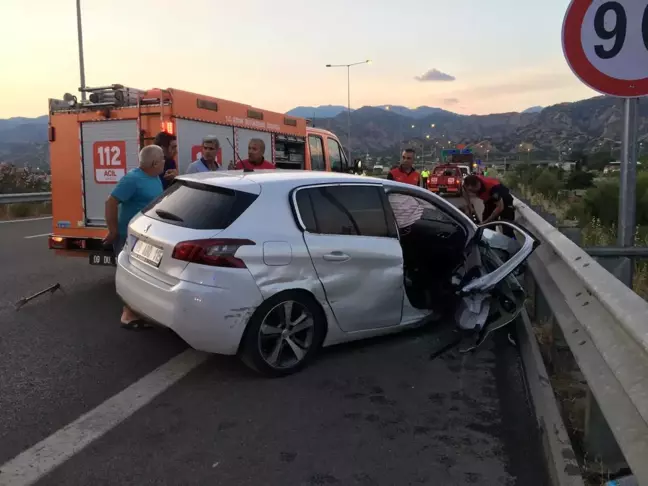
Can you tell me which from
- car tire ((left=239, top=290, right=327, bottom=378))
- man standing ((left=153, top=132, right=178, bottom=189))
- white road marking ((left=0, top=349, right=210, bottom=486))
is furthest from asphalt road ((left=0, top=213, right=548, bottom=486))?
man standing ((left=153, top=132, right=178, bottom=189))

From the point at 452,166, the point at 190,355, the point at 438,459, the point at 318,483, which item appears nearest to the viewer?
the point at 318,483

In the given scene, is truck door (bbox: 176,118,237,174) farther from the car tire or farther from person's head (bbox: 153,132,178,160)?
the car tire

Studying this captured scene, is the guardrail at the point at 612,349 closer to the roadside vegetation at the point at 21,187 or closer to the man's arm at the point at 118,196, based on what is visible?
the man's arm at the point at 118,196

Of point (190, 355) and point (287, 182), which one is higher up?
point (287, 182)

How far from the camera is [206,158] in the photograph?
7.37m

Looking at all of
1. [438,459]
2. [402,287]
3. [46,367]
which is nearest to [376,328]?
[402,287]

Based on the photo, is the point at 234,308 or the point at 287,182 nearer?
the point at 234,308

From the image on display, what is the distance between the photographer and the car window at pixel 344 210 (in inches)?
189

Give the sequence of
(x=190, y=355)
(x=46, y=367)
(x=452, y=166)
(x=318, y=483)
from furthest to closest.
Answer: (x=452, y=166) < (x=190, y=355) < (x=46, y=367) < (x=318, y=483)

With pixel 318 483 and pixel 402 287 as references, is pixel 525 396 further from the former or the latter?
pixel 318 483

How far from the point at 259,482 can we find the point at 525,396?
2062 mm

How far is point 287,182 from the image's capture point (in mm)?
4820

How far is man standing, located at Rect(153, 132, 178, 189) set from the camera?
7156mm

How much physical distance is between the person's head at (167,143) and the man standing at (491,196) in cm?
388
